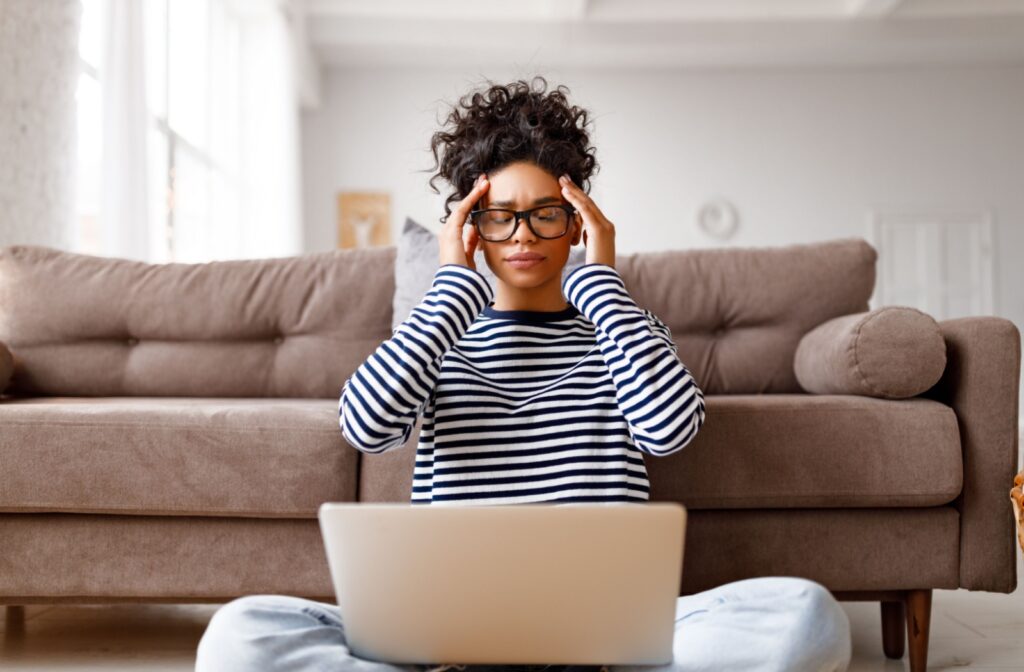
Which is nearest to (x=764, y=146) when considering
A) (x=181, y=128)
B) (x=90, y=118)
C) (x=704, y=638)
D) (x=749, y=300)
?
(x=181, y=128)

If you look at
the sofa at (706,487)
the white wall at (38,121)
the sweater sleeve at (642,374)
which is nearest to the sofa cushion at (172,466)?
the sofa at (706,487)

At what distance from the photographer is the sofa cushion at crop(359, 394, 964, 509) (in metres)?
1.60

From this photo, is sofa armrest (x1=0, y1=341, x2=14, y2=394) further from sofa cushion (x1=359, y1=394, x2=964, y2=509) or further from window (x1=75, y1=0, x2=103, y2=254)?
window (x1=75, y1=0, x2=103, y2=254)

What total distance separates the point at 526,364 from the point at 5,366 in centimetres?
131

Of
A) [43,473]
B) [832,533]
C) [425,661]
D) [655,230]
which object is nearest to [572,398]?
[425,661]

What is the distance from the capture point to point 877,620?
2047 millimetres

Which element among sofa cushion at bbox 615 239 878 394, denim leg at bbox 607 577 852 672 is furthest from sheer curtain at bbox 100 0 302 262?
denim leg at bbox 607 577 852 672

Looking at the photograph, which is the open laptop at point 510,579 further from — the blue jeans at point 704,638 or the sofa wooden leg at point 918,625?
the sofa wooden leg at point 918,625

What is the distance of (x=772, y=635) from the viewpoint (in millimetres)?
1091

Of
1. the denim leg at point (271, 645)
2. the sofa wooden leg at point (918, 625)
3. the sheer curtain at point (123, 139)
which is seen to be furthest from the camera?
the sheer curtain at point (123, 139)

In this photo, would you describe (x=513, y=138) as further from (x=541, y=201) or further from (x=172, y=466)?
(x=172, y=466)

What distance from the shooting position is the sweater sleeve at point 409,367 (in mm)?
1279

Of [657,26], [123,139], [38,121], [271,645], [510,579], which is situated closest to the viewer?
[510,579]

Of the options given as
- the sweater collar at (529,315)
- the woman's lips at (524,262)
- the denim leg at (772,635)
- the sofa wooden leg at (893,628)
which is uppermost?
the woman's lips at (524,262)
